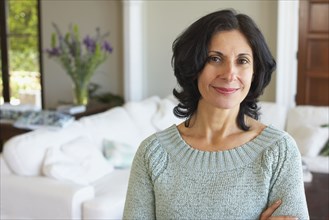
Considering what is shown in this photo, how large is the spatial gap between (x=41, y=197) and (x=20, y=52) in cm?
371

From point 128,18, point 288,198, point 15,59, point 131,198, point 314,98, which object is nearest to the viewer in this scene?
point 288,198

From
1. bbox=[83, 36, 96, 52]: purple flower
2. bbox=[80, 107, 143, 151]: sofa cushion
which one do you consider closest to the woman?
bbox=[80, 107, 143, 151]: sofa cushion

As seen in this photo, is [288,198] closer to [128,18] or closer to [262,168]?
[262,168]

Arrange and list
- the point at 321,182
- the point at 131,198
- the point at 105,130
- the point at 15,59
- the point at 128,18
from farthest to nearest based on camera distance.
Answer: the point at 15,59 → the point at 128,18 → the point at 105,130 → the point at 321,182 → the point at 131,198

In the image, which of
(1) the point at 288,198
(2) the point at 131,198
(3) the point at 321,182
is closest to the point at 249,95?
(1) the point at 288,198

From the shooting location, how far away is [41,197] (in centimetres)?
290

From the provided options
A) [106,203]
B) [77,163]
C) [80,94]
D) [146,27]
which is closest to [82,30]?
[146,27]

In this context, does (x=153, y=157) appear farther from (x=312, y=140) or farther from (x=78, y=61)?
(x=78, y=61)

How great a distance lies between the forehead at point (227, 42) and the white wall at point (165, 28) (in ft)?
12.3

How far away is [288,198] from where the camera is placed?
1134 mm

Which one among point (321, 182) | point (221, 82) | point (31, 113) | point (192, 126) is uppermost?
point (221, 82)

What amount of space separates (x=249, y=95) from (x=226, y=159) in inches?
7.7

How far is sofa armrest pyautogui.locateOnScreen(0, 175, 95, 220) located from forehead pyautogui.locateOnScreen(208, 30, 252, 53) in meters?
1.89

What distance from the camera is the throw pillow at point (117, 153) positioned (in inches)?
146
